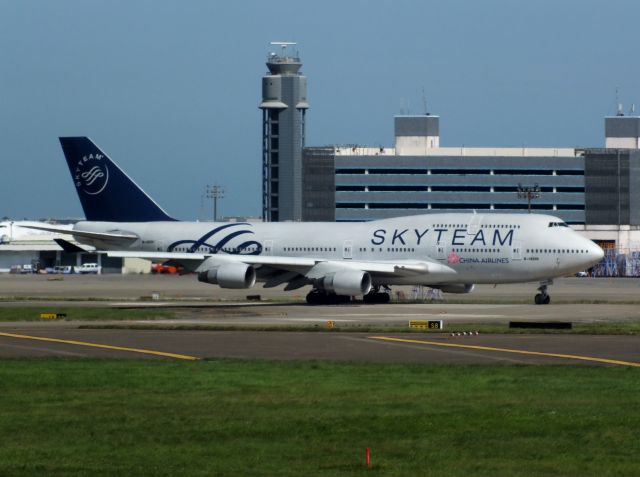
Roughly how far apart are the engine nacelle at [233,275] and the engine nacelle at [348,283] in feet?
11.6

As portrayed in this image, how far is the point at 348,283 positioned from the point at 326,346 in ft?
86.6

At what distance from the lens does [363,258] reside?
6669cm

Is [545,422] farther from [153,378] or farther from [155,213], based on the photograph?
[155,213]

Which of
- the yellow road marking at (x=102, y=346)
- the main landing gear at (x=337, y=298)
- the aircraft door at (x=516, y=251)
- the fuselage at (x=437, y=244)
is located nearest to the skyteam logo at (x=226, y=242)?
the fuselage at (x=437, y=244)

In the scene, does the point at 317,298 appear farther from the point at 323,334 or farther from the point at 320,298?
the point at 323,334

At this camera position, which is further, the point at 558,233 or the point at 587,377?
the point at 558,233

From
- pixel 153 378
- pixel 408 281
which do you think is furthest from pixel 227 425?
pixel 408 281

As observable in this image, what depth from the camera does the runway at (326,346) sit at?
32.5 metres

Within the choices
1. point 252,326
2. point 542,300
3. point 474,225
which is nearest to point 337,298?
point 474,225

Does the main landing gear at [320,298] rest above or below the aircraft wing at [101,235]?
below

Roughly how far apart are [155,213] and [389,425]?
5340 centimetres

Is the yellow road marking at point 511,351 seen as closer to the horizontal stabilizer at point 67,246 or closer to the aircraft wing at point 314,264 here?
the aircraft wing at point 314,264

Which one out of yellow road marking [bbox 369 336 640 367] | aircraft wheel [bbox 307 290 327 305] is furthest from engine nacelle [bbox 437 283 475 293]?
yellow road marking [bbox 369 336 640 367]

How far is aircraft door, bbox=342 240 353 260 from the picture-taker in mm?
67000
